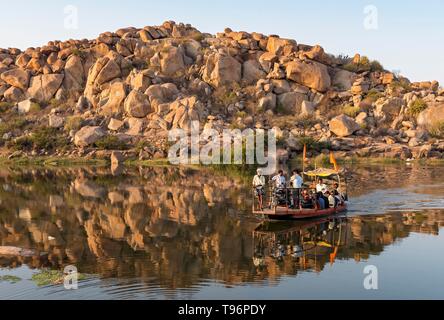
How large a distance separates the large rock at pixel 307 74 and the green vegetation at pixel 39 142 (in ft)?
83.1

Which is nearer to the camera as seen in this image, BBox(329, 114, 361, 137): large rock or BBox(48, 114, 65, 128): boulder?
BBox(329, 114, 361, 137): large rock

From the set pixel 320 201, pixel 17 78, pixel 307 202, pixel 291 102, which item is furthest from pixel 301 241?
pixel 17 78

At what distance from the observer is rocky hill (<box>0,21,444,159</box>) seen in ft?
173

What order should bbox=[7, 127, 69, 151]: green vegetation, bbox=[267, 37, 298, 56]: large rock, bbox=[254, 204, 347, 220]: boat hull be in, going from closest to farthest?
1. bbox=[254, 204, 347, 220]: boat hull
2. bbox=[7, 127, 69, 151]: green vegetation
3. bbox=[267, 37, 298, 56]: large rock

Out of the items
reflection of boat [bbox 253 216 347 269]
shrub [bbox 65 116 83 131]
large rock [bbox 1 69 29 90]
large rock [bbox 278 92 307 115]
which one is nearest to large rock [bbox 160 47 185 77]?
shrub [bbox 65 116 83 131]

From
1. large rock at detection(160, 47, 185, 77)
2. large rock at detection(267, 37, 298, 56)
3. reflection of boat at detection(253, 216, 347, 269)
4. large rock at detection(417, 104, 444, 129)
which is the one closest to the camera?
reflection of boat at detection(253, 216, 347, 269)

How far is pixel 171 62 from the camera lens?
64.1m

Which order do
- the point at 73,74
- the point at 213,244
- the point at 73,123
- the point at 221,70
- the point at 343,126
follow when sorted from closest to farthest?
1. the point at 213,244
2. the point at 343,126
3. the point at 73,123
4. the point at 221,70
5. the point at 73,74

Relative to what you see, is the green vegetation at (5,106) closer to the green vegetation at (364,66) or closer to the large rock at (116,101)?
the large rock at (116,101)

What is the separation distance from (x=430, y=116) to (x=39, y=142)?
128ft

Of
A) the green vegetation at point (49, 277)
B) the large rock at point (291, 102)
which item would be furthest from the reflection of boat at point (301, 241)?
the large rock at point (291, 102)

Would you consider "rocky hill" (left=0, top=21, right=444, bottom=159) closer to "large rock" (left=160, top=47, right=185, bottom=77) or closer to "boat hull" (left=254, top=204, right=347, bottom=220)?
"large rock" (left=160, top=47, right=185, bottom=77)

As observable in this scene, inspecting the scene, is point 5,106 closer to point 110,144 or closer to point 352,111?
point 110,144

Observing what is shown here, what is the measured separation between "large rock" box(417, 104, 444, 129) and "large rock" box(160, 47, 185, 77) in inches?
1073
